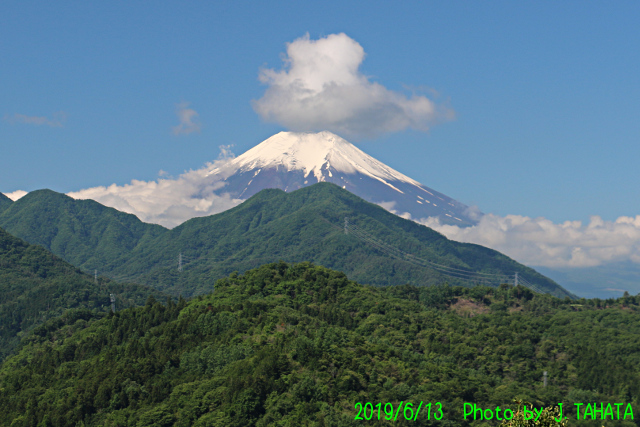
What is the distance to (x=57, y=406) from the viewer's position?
92.5 meters

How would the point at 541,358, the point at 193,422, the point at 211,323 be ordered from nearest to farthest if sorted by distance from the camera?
the point at 193,422 < the point at 211,323 < the point at 541,358

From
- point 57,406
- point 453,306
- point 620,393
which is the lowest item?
point 57,406

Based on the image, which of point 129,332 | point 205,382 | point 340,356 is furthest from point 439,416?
point 129,332

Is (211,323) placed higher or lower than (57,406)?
higher

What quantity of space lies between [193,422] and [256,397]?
755cm

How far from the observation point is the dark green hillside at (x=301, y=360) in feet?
296

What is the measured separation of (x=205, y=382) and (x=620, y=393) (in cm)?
6991

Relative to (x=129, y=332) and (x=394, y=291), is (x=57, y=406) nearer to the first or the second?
(x=129, y=332)

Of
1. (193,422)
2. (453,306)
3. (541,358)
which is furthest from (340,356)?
(453,306)

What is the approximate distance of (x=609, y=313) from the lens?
16975cm

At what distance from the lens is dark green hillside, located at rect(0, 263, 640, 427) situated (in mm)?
90188

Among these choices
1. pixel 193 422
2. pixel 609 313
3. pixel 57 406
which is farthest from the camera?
pixel 609 313

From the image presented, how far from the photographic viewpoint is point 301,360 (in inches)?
3814

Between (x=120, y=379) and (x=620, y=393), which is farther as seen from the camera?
(x=620, y=393)
